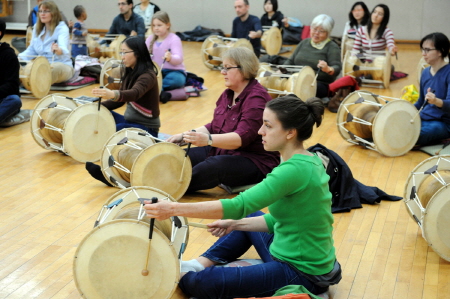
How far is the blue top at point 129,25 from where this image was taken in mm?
8594

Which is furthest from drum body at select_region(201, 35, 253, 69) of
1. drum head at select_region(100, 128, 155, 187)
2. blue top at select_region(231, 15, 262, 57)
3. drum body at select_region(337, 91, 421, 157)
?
drum head at select_region(100, 128, 155, 187)

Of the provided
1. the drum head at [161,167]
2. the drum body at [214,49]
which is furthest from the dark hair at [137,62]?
the drum body at [214,49]

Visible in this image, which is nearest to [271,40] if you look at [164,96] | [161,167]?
[164,96]

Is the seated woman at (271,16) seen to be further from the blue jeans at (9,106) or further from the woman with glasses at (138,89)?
the woman with glasses at (138,89)

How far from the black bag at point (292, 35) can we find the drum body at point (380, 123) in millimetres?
6486

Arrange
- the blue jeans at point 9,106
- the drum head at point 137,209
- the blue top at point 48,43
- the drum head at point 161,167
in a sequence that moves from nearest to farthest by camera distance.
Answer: the drum head at point 137,209 < the drum head at point 161,167 < the blue jeans at point 9,106 < the blue top at point 48,43

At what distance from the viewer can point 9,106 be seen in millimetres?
5840

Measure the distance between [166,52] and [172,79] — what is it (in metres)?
0.38

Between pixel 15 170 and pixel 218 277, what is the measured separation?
8.83 feet

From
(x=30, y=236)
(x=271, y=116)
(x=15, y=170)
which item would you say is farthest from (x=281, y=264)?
(x=15, y=170)

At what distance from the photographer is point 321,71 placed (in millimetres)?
6848

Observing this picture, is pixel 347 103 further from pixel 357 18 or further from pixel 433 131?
pixel 357 18

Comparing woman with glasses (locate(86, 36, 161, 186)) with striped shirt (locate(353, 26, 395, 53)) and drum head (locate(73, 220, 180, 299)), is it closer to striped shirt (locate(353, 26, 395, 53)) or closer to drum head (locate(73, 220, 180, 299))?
drum head (locate(73, 220, 180, 299))

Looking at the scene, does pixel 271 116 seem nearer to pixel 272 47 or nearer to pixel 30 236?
pixel 30 236
